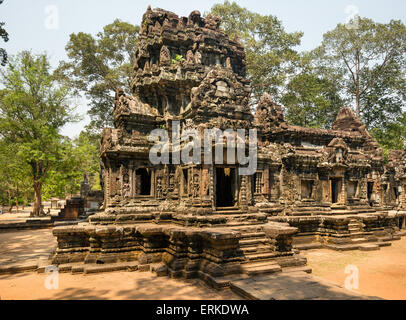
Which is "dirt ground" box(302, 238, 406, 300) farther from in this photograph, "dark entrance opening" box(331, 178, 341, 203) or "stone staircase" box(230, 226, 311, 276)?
"dark entrance opening" box(331, 178, 341, 203)

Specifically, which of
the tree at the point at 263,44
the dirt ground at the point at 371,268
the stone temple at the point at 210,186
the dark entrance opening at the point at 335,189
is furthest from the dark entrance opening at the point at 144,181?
the tree at the point at 263,44

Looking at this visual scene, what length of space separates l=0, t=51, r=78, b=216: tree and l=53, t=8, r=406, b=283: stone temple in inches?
429

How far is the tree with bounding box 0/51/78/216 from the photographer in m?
20.4

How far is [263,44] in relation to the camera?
80.2ft

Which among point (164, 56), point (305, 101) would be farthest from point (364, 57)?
point (164, 56)

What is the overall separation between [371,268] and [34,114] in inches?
881

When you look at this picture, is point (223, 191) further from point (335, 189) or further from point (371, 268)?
point (335, 189)

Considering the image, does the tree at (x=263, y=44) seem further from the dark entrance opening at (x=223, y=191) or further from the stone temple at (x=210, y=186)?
the dark entrance opening at (x=223, y=191)

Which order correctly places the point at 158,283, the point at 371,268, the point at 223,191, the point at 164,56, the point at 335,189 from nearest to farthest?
the point at 158,283, the point at 371,268, the point at 223,191, the point at 164,56, the point at 335,189

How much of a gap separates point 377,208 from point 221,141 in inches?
477

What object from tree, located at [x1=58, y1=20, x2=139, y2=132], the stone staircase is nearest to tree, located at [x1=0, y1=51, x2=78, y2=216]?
tree, located at [x1=58, y1=20, x2=139, y2=132]

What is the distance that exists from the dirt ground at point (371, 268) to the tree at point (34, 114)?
18.8 m
